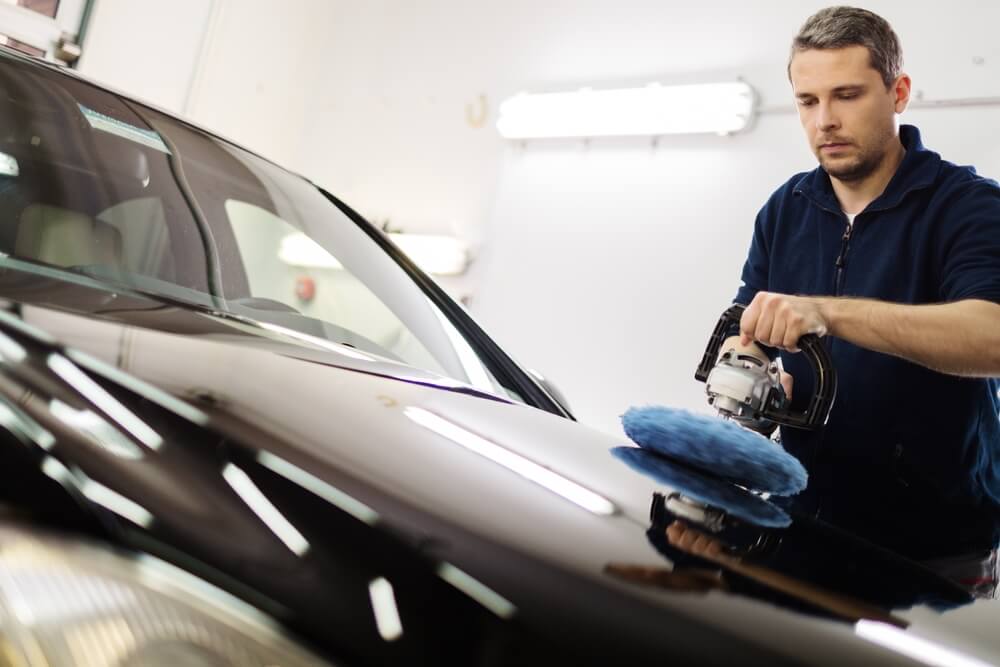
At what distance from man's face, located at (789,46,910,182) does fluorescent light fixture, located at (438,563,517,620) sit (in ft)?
4.19

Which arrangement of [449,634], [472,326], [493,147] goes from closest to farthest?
[449,634] → [472,326] → [493,147]

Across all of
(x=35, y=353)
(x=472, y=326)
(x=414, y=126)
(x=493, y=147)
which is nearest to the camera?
(x=35, y=353)

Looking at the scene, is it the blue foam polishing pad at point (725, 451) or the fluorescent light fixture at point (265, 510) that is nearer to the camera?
the fluorescent light fixture at point (265, 510)

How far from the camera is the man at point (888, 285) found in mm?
1309

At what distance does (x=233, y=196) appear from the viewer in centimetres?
131

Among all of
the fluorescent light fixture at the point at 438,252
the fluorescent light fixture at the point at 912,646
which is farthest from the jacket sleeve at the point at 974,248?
the fluorescent light fixture at the point at 438,252

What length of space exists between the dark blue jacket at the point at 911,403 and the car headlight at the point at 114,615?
1.18 metres

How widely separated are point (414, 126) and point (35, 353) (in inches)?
157

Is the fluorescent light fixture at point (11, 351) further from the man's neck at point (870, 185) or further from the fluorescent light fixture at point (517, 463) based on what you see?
the man's neck at point (870, 185)

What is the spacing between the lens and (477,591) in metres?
0.40

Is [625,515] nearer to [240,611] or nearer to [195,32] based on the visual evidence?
[240,611]

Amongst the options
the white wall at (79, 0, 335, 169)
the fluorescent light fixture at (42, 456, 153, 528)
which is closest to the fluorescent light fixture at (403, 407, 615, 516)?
the fluorescent light fixture at (42, 456, 153, 528)

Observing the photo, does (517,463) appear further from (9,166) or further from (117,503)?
(9,166)

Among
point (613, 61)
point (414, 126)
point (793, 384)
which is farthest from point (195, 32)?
point (793, 384)
